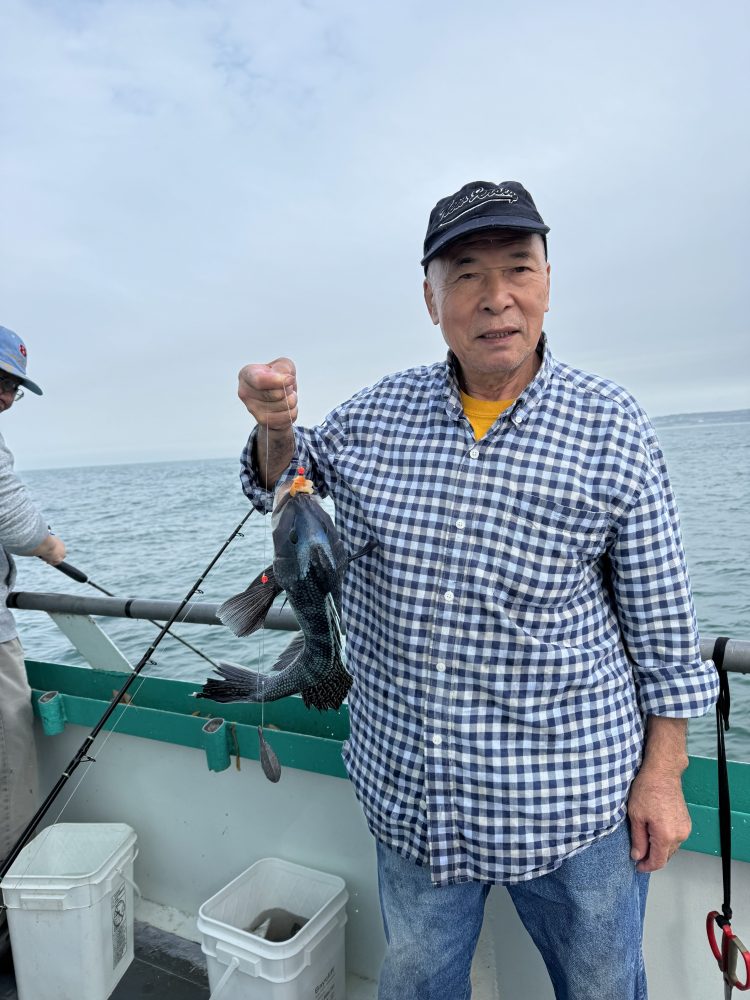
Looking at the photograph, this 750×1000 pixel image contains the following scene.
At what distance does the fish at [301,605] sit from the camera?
69.2 inches

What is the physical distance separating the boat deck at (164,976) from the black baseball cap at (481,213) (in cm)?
307

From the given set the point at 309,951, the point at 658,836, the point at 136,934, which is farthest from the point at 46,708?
the point at 658,836

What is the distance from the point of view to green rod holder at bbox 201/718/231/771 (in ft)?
10.00

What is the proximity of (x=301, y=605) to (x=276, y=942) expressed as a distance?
167 cm

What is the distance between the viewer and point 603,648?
1.90 metres

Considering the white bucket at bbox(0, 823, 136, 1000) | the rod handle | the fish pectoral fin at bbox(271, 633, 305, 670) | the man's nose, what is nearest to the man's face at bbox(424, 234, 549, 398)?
the man's nose

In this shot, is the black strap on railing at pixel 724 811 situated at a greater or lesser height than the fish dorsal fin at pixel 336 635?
lesser

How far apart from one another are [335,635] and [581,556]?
2.29 feet

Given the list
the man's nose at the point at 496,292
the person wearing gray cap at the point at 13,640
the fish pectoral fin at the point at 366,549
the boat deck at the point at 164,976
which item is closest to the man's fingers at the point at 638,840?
the fish pectoral fin at the point at 366,549

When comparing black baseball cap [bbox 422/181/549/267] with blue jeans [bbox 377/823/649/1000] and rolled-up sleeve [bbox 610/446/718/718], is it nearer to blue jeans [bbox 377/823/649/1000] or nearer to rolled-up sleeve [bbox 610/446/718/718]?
rolled-up sleeve [bbox 610/446/718/718]

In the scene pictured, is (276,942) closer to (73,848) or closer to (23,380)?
(73,848)

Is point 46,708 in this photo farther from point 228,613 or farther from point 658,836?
point 658,836

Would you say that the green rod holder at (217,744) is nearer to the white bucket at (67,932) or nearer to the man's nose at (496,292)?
the white bucket at (67,932)

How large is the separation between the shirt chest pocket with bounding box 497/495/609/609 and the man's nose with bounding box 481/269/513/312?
0.52 meters
